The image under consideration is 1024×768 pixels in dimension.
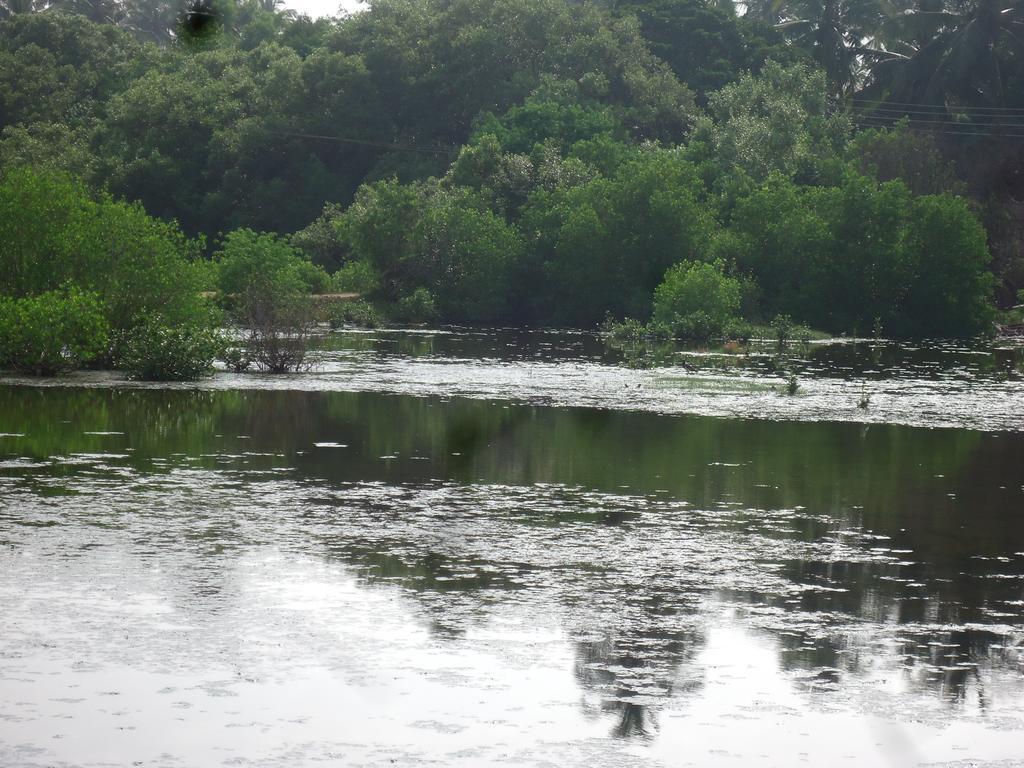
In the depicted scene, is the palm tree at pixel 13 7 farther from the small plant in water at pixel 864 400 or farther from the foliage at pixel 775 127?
the small plant in water at pixel 864 400

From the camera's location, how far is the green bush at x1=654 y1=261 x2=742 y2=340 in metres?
44.0

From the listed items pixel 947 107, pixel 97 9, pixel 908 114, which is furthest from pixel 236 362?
pixel 97 9

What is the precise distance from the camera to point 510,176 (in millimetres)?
59719

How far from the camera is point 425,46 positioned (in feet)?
251

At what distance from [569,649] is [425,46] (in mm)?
70006

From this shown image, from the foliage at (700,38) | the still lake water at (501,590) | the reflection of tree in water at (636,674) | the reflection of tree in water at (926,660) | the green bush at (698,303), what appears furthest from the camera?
the foliage at (700,38)

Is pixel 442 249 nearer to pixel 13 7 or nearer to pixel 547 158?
pixel 547 158

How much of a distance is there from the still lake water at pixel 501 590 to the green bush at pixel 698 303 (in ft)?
70.6

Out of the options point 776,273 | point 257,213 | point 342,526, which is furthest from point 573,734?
point 257,213

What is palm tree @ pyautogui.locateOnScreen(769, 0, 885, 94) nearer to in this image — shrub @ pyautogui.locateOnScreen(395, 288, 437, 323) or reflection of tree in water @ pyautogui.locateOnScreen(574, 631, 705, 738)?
shrub @ pyautogui.locateOnScreen(395, 288, 437, 323)

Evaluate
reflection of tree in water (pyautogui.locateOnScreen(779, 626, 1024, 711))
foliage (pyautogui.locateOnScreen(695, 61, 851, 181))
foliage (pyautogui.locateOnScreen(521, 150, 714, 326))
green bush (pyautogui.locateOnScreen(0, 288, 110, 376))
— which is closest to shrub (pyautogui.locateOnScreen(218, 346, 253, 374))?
green bush (pyautogui.locateOnScreen(0, 288, 110, 376))

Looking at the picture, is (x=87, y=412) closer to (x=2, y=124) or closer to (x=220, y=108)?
(x=220, y=108)

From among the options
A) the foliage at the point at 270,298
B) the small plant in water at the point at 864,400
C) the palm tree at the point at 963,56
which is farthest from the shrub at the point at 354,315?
the palm tree at the point at 963,56

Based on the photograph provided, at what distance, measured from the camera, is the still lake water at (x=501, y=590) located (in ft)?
25.8
